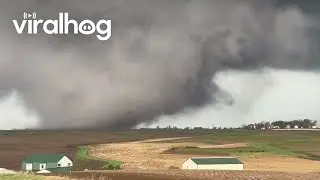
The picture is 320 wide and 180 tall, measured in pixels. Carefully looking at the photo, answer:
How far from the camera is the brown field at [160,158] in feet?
125

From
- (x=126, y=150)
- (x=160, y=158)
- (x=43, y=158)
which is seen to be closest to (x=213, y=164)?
(x=160, y=158)

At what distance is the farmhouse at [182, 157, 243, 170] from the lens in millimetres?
38500

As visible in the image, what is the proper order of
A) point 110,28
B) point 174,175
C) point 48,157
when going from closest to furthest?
1. point 174,175
2. point 110,28
3. point 48,157

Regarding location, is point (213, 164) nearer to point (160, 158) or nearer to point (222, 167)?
point (222, 167)

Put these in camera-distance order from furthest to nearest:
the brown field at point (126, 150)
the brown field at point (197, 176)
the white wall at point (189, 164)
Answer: the white wall at point (189, 164)
the brown field at point (126, 150)
the brown field at point (197, 176)

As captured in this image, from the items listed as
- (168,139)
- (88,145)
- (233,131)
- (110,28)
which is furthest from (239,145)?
(110,28)

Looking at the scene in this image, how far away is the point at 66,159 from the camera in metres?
38.1

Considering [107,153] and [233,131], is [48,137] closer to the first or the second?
[107,153]

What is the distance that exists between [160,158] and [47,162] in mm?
9126

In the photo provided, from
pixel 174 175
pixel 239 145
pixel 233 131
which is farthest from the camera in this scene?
pixel 239 145

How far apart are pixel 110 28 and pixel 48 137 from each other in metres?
9.64

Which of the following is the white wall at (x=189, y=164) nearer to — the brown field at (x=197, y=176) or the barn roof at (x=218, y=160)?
the barn roof at (x=218, y=160)

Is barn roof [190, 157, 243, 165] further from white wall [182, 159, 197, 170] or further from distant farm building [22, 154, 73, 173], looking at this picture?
distant farm building [22, 154, 73, 173]

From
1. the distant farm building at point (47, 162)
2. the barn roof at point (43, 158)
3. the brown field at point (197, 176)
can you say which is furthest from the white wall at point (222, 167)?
the barn roof at point (43, 158)
